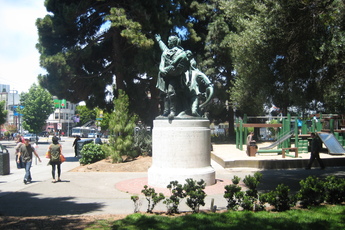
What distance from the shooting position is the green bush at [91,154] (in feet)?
52.5

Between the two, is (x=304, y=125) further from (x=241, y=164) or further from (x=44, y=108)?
(x=44, y=108)

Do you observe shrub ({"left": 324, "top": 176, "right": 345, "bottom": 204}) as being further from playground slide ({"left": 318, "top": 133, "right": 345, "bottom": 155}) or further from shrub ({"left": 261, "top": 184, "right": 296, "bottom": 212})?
playground slide ({"left": 318, "top": 133, "right": 345, "bottom": 155})

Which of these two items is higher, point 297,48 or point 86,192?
point 297,48

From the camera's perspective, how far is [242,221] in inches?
214

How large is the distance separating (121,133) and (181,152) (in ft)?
24.2

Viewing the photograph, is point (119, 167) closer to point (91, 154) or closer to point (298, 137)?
point (91, 154)

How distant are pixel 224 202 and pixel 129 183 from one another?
12.6 feet

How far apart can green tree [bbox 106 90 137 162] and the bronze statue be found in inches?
244

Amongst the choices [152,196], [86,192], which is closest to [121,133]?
[86,192]

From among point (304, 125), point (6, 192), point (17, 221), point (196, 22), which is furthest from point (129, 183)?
point (196, 22)

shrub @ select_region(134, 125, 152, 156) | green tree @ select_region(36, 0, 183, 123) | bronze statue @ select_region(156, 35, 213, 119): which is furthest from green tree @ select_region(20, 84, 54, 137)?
bronze statue @ select_region(156, 35, 213, 119)

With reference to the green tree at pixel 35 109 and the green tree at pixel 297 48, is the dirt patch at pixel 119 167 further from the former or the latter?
the green tree at pixel 35 109

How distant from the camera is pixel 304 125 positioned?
71.8 ft

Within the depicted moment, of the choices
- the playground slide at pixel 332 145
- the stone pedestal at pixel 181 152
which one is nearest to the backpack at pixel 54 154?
the stone pedestal at pixel 181 152
